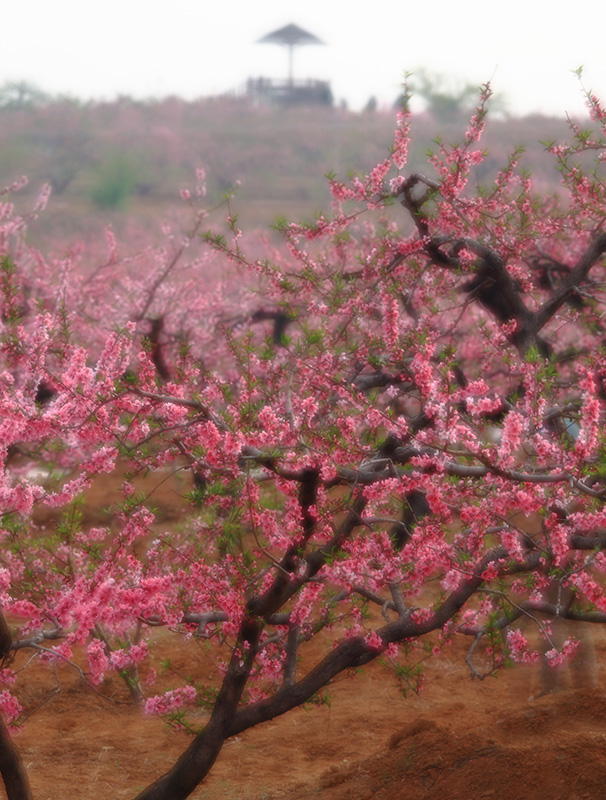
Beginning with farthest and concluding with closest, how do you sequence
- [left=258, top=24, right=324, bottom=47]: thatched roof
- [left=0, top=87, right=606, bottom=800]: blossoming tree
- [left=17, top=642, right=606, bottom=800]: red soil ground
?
[left=258, top=24, right=324, bottom=47]: thatched roof < [left=17, top=642, right=606, bottom=800]: red soil ground < [left=0, top=87, right=606, bottom=800]: blossoming tree

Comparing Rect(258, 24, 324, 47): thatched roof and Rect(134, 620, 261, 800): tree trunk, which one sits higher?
Rect(258, 24, 324, 47): thatched roof

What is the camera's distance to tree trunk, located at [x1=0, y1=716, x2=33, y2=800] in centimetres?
458

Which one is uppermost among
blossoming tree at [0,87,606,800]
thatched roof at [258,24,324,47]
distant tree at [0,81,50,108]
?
thatched roof at [258,24,324,47]

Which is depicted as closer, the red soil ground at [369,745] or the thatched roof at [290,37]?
the red soil ground at [369,745]

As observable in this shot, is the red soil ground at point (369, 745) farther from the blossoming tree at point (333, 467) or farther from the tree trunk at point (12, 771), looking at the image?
the tree trunk at point (12, 771)

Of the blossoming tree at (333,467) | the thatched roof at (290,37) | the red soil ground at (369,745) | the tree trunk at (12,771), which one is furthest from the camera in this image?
the thatched roof at (290,37)

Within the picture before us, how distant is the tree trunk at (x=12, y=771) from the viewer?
4582 millimetres

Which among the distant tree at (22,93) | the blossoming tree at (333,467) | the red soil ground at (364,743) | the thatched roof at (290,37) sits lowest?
the red soil ground at (364,743)

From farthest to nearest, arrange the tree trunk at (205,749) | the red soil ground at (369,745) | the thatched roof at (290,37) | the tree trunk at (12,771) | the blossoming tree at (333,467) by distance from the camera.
Answer: the thatched roof at (290,37) → the tree trunk at (205,749) → the red soil ground at (369,745) → the tree trunk at (12,771) → the blossoming tree at (333,467)

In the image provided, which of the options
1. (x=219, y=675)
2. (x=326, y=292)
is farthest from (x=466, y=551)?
(x=219, y=675)

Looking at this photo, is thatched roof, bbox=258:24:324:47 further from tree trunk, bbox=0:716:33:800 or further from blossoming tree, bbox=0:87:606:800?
tree trunk, bbox=0:716:33:800

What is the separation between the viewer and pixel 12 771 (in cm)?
462

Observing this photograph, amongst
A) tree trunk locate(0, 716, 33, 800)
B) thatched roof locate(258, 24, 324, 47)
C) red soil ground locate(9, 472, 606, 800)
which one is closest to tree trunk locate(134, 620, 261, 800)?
tree trunk locate(0, 716, 33, 800)

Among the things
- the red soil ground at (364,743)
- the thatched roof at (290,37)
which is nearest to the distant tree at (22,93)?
the thatched roof at (290,37)
